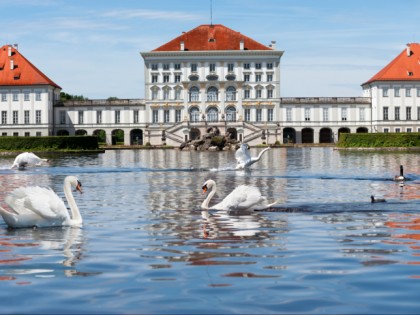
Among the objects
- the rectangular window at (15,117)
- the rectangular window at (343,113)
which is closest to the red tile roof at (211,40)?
the rectangular window at (343,113)

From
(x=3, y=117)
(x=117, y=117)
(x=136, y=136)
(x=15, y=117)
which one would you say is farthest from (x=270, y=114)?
(x=3, y=117)

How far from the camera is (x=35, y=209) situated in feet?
49.4

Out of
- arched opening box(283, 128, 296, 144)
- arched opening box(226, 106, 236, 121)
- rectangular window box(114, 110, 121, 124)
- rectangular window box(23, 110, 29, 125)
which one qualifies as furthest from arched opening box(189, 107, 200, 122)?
rectangular window box(23, 110, 29, 125)

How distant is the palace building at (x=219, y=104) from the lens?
419 feet

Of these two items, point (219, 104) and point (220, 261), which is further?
point (219, 104)

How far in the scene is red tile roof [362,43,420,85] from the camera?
127125 mm

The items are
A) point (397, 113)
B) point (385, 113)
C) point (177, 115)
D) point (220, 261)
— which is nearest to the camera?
point (220, 261)

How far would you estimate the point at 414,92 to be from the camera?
128 m

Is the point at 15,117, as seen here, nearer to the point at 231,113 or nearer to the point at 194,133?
the point at 194,133

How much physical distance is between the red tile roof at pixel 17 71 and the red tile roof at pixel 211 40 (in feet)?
67.7

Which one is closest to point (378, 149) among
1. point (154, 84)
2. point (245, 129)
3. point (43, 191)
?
point (245, 129)

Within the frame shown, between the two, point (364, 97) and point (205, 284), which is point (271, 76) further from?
point (205, 284)

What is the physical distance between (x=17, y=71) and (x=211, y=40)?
105 feet

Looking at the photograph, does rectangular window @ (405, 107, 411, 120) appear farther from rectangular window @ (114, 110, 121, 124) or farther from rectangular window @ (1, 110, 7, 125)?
rectangular window @ (1, 110, 7, 125)
